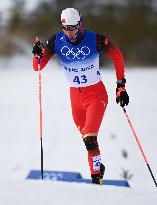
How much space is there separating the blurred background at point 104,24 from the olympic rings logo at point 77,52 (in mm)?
22959

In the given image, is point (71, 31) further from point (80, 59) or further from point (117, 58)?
point (117, 58)

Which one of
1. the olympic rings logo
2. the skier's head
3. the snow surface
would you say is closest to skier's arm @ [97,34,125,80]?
the olympic rings logo

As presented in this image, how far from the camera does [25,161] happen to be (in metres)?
8.86

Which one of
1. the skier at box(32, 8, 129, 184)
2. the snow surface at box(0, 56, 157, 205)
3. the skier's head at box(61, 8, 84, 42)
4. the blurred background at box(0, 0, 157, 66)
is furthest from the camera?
the blurred background at box(0, 0, 157, 66)

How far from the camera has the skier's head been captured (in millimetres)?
4934

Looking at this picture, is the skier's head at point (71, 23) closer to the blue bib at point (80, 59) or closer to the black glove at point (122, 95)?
the blue bib at point (80, 59)

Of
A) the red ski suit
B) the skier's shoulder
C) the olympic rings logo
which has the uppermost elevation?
the skier's shoulder

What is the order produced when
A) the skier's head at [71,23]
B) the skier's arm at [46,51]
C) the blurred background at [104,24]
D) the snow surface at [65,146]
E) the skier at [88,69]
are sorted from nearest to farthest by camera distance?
the snow surface at [65,146]
the skier's head at [71,23]
the skier at [88,69]
the skier's arm at [46,51]
the blurred background at [104,24]

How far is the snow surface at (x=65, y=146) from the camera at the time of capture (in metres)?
3.67

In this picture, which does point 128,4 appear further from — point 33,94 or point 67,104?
point 67,104

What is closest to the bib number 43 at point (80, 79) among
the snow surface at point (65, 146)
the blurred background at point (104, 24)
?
the snow surface at point (65, 146)

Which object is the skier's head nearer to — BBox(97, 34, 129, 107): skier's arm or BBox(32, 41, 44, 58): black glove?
BBox(97, 34, 129, 107): skier's arm

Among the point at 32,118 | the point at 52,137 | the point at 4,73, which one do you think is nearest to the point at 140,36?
the point at 4,73

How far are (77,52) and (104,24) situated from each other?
87.0ft
